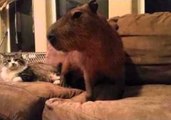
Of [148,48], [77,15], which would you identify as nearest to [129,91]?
[148,48]

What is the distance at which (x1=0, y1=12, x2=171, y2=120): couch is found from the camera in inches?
63.6

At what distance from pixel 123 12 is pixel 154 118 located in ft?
6.00

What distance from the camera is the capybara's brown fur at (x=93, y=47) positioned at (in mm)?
2059

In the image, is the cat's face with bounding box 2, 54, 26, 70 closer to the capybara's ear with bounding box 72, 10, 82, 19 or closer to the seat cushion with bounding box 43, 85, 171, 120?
the capybara's ear with bounding box 72, 10, 82, 19

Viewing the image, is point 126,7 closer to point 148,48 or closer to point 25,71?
point 148,48

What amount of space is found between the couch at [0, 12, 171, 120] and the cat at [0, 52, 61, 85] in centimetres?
11

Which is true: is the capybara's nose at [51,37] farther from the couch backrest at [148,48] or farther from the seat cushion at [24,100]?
the couch backrest at [148,48]

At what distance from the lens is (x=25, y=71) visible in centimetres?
300

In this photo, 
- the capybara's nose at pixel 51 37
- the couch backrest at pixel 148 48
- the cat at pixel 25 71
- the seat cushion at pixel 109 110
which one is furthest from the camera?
the cat at pixel 25 71

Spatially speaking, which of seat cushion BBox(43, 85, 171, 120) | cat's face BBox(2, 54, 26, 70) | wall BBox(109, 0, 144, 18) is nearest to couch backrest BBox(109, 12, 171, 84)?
seat cushion BBox(43, 85, 171, 120)

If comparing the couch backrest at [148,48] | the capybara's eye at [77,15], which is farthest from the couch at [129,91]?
the capybara's eye at [77,15]

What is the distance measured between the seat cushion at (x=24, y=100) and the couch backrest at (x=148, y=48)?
0.60 metres

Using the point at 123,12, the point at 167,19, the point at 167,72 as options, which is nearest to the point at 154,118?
the point at 167,72

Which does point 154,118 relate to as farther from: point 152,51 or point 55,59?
point 55,59
